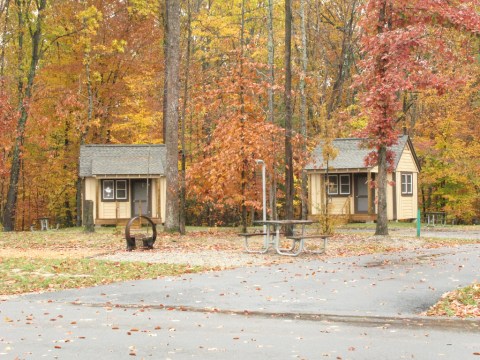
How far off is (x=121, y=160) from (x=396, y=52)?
84.7 feet

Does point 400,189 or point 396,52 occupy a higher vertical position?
point 396,52

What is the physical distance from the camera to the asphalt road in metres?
8.35

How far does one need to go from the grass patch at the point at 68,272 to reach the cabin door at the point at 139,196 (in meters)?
19.5

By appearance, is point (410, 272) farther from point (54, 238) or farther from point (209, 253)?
point (54, 238)

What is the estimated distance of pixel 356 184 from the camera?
39812 mm

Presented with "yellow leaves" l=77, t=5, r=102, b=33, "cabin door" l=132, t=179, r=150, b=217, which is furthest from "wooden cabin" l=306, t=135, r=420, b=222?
"yellow leaves" l=77, t=5, r=102, b=33

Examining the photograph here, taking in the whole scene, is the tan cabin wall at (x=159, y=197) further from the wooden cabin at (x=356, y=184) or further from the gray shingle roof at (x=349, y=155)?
the wooden cabin at (x=356, y=184)

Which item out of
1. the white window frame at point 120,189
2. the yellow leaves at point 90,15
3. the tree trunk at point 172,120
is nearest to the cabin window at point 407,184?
the white window frame at point 120,189

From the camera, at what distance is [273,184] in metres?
32.6

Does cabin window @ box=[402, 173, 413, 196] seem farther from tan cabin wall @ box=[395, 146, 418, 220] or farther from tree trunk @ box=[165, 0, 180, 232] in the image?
tree trunk @ box=[165, 0, 180, 232]

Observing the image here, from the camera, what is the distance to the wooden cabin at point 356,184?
3902cm

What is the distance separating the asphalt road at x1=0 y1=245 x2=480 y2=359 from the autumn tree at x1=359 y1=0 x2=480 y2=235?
13.2 feet

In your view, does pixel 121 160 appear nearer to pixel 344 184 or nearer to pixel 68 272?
pixel 344 184

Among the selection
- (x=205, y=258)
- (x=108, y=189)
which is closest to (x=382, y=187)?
(x=205, y=258)
